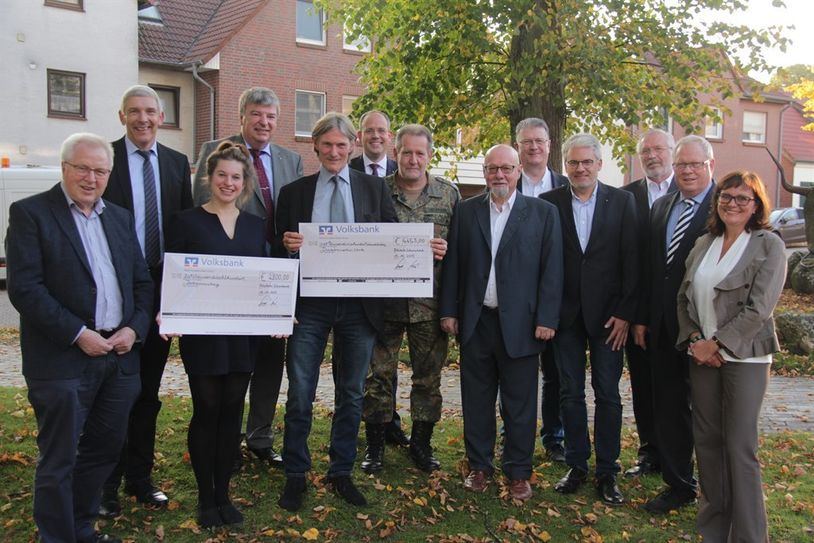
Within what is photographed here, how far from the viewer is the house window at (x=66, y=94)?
24344 millimetres

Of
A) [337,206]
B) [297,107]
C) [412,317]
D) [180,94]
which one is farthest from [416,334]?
[180,94]

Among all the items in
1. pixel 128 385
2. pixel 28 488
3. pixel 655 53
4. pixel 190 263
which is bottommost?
pixel 28 488

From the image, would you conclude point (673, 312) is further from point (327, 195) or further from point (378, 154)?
point (378, 154)

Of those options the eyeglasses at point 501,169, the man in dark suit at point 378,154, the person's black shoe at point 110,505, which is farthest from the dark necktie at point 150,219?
the eyeglasses at point 501,169

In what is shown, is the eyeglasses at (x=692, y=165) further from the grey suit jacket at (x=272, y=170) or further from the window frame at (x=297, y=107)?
the window frame at (x=297, y=107)

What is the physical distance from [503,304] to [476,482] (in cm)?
133

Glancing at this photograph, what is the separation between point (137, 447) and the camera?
17.5ft

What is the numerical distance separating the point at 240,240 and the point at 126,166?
98 cm

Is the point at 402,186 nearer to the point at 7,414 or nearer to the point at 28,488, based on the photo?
the point at 28,488

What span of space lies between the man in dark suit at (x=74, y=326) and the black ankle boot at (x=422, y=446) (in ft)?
7.70

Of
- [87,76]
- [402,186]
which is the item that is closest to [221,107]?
[87,76]

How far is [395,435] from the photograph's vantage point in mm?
6535

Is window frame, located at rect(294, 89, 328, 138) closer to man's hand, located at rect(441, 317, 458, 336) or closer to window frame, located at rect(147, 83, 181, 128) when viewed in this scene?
window frame, located at rect(147, 83, 181, 128)

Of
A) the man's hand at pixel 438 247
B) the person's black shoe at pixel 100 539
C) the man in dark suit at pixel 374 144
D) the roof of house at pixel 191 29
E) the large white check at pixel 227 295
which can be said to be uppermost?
the roof of house at pixel 191 29
